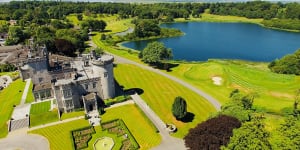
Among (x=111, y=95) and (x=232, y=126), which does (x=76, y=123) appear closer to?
(x=111, y=95)

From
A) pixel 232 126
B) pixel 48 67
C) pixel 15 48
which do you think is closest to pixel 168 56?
pixel 48 67

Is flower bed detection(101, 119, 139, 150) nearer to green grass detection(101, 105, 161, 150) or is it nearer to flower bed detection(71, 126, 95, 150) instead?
green grass detection(101, 105, 161, 150)

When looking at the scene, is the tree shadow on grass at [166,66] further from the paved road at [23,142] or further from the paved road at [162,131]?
the paved road at [23,142]

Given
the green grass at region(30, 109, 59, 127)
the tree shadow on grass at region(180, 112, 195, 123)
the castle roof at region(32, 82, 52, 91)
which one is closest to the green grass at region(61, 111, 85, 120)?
the green grass at region(30, 109, 59, 127)

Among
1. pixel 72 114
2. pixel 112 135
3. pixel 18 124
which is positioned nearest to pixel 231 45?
pixel 72 114

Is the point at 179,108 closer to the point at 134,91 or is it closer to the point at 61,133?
the point at 134,91

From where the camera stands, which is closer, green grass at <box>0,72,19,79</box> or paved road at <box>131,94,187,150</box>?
paved road at <box>131,94,187,150</box>

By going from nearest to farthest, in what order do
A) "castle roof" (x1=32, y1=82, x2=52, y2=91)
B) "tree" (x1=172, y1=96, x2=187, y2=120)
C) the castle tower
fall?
"tree" (x1=172, y1=96, x2=187, y2=120)
the castle tower
"castle roof" (x1=32, y1=82, x2=52, y2=91)
